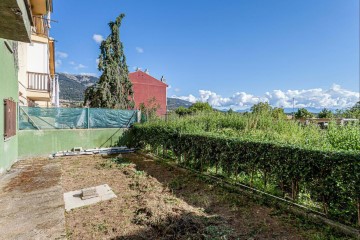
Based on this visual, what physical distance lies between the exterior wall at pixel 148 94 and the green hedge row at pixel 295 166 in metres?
25.9

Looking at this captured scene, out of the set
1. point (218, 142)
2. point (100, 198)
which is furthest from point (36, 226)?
point (218, 142)

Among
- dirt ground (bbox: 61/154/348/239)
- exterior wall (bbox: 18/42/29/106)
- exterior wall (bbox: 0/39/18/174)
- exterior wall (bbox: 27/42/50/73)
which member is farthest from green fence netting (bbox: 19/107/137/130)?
dirt ground (bbox: 61/154/348/239)

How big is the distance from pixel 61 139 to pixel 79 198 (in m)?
6.32

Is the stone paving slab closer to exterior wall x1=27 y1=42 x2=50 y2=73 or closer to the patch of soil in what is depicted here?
the patch of soil

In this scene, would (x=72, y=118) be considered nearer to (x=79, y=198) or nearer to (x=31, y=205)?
(x=79, y=198)

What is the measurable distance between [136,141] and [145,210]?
7.48 meters

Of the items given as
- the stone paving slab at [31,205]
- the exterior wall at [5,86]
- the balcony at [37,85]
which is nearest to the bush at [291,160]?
the stone paving slab at [31,205]

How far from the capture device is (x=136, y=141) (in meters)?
11.1

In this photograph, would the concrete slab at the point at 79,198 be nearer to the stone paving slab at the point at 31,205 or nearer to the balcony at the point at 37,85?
the stone paving slab at the point at 31,205

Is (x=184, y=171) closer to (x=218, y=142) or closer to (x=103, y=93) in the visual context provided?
(x=218, y=142)

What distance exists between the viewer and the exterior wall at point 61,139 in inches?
358

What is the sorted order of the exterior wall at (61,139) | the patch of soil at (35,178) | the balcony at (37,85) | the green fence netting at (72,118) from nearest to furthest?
the patch of soil at (35,178) → the exterior wall at (61,139) → the green fence netting at (72,118) → the balcony at (37,85)

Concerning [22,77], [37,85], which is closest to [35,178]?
[22,77]

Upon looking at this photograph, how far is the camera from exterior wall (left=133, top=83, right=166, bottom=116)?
32.0m
